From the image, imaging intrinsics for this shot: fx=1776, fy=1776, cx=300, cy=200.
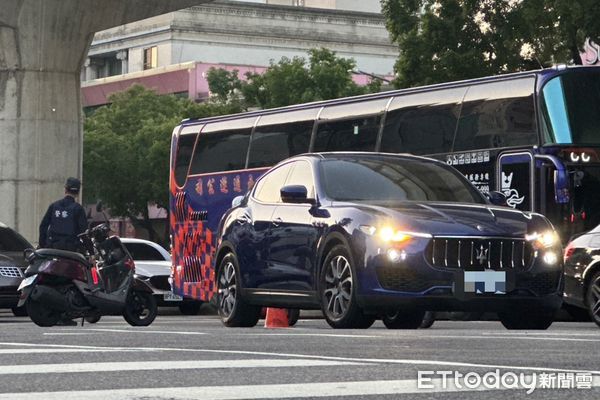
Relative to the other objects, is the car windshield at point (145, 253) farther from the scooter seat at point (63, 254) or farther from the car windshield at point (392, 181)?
the car windshield at point (392, 181)

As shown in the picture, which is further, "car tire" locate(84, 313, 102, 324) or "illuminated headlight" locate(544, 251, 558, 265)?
"car tire" locate(84, 313, 102, 324)

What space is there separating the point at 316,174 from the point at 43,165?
906 inches

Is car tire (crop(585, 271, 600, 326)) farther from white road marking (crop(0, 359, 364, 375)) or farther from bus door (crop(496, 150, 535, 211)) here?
white road marking (crop(0, 359, 364, 375))

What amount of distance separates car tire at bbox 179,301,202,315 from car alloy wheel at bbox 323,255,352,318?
17036 mm

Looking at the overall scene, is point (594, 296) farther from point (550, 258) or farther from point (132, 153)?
point (132, 153)

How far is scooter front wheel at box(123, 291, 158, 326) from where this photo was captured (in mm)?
20453

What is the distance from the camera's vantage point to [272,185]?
17250mm

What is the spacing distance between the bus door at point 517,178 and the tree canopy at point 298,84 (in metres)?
44.0

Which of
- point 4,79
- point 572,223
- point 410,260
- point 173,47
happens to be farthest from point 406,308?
point 173,47

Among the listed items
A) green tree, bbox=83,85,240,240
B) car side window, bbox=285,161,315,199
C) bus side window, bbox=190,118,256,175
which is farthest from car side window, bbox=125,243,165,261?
green tree, bbox=83,85,240,240

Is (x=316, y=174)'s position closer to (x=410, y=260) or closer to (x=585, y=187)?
(x=410, y=260)

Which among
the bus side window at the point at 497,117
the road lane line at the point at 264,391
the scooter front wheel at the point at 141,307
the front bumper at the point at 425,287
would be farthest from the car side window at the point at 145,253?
the road lane line at the point at 264,391

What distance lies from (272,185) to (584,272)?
401 cm

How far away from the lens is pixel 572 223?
71.4ft
